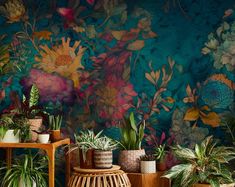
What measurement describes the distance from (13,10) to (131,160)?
177 centimetres

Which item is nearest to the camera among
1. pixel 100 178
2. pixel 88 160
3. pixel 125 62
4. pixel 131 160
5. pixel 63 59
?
pixel 100 178

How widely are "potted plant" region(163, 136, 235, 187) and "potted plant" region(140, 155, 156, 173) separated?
20 cm

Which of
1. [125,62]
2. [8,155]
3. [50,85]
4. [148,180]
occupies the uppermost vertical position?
[125,62]

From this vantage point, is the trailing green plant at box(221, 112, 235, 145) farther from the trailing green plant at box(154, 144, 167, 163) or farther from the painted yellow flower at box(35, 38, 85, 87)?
the painted yellow flower at box(35, 38, 85, 87)

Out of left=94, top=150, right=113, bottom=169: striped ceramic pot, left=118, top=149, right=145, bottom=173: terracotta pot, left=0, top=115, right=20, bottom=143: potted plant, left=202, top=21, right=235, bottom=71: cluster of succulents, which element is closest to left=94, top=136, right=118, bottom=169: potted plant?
left=94, top=150, right=113, bottom=169: striped ceramic pot

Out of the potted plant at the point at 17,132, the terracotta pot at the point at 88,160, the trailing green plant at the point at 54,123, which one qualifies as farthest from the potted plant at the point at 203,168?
the potted plant at the point at 17,132

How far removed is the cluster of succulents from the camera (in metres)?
3.63

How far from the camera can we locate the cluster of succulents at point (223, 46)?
3635mm

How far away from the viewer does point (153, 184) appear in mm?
3463

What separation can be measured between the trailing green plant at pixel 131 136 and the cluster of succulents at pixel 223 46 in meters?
0.85

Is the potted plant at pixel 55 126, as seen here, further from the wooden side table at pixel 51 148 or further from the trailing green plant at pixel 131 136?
the trailing green plant at pixel 131 136

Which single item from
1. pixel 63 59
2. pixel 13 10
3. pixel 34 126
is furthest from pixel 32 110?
pixel 13 10

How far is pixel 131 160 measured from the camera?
11.6 feet

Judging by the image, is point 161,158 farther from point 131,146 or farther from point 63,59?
point 63,59
